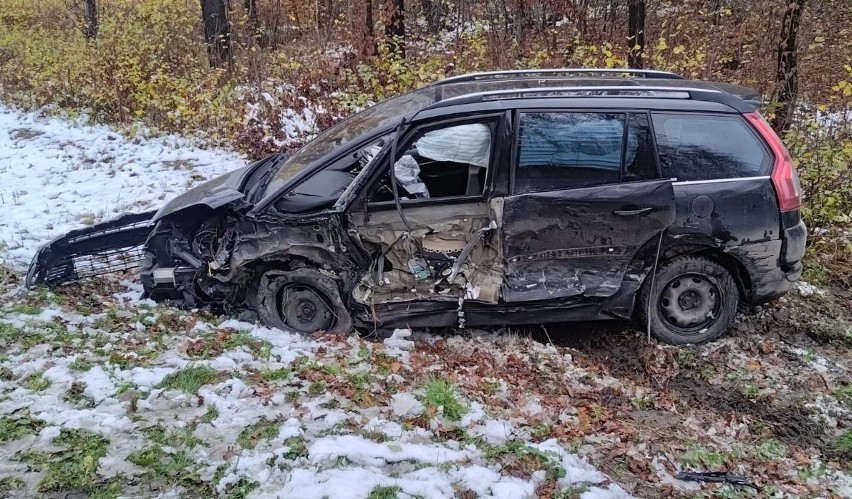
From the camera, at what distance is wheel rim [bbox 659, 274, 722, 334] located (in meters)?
4.97

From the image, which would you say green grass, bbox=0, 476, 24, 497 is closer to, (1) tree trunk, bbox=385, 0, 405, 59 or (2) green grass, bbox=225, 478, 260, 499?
(2) green grass, bbox=225, 478, 260, 499

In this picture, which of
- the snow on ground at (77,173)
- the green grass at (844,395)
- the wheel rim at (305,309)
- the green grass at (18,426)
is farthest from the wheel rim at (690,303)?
the snow on ground at (77,173)

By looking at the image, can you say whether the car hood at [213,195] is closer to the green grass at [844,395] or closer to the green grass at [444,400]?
the green grass at [444,400]

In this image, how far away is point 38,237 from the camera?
6.93m

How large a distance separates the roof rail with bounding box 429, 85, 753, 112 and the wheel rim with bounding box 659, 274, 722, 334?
135 centimetres

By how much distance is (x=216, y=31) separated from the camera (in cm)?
1190

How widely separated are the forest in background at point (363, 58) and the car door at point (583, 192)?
137 inches

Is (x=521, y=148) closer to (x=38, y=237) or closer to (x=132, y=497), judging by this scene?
(x=132, y=497)

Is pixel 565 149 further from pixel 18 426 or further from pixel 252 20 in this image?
pixel 252 20

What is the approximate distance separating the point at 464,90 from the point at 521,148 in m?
0.78

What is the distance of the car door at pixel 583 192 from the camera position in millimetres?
4621

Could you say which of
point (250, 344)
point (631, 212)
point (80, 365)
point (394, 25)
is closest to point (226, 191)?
point (250, 344)

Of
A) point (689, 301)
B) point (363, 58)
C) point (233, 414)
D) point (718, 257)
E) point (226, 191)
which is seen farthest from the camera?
point (363, 58)

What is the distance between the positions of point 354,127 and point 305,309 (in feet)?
5.09
